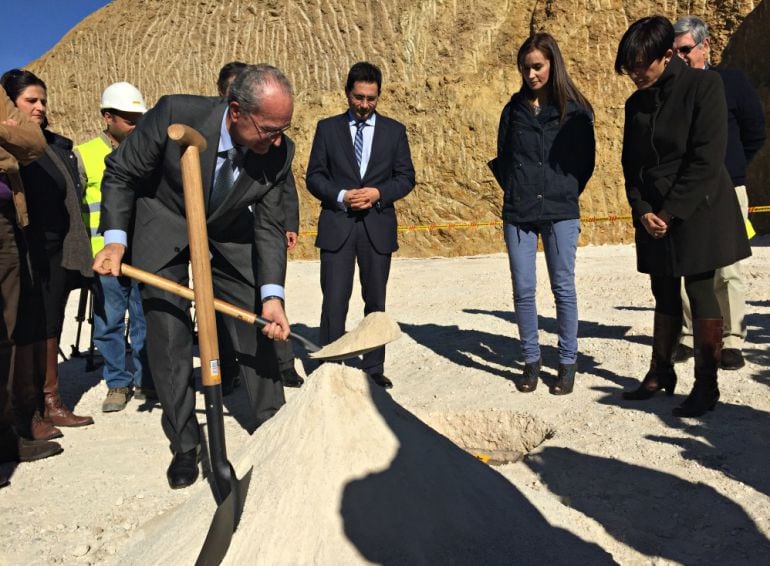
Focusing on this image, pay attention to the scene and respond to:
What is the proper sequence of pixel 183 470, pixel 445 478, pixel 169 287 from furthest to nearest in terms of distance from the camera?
1. pixel 183 470
2. pixel 169 287
3. pixel 445 478

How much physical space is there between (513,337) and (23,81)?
3.86m

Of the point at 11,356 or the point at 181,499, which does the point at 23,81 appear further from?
the point at 181,499

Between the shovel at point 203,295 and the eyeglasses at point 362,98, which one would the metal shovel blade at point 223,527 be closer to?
the shovel at point 203,295

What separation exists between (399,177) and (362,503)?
268 centimetres

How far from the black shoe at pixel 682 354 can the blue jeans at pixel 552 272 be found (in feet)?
2.59

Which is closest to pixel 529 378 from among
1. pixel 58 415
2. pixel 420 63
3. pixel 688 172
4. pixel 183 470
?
pixel 688 172

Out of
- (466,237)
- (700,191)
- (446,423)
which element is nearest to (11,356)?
(446,423)

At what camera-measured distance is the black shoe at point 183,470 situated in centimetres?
314

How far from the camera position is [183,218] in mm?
3197

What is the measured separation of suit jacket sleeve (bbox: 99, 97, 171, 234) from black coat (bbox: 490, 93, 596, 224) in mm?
1979

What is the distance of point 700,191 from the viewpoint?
328cm

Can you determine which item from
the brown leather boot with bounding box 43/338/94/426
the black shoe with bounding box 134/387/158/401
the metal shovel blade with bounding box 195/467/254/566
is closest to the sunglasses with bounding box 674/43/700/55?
the metal shovel blade with bounding box 195/467/254/566

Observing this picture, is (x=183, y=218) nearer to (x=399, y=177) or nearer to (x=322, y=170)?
(x=322, y=170)

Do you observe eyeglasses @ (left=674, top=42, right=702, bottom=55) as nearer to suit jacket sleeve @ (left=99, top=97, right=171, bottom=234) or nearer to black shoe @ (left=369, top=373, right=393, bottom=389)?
black shoe @ (left=369, top=373, right=393, bottom=389)
